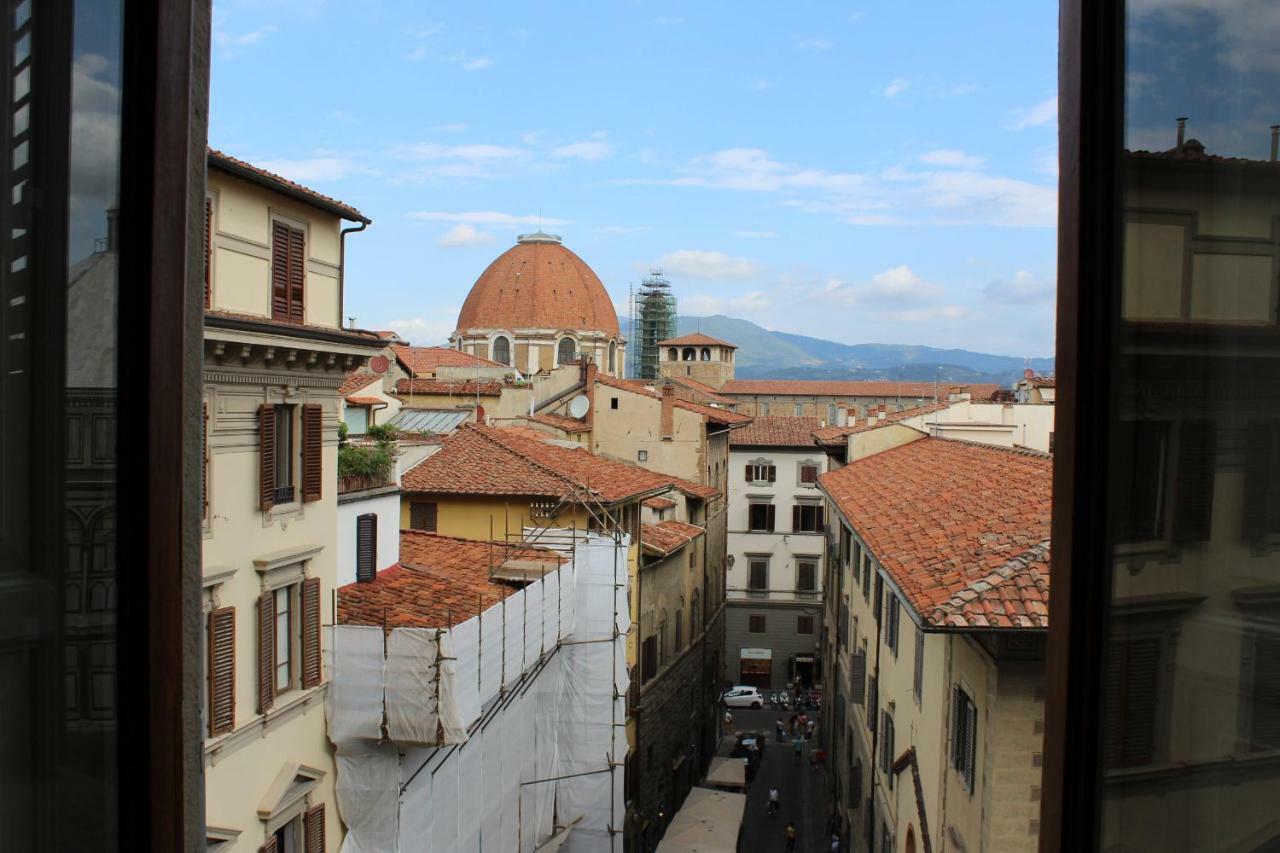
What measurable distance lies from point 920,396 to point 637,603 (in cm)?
5719

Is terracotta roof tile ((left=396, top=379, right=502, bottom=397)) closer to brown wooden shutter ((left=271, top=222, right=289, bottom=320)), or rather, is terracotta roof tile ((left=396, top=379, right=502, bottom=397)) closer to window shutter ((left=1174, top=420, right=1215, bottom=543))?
brown wooden shutter ((left=271, top=222, right=289, bottom=320))

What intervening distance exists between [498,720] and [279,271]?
6.34 meters

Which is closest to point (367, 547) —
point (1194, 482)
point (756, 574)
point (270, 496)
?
point (270, 496)

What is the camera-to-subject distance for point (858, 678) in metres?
17.5

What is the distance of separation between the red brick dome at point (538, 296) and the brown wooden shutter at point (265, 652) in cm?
6123

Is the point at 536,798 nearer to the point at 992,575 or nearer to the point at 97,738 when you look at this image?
the point at 992,575

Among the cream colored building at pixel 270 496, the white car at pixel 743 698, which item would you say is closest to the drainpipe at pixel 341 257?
the cream colored building at pixel 270 496

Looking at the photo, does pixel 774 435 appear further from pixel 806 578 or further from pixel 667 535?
pixel 667 535

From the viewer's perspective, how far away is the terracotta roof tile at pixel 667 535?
2197 cm

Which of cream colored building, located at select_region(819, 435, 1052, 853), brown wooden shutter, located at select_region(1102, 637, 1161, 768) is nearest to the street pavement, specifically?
cream colored building, located at select_region(819, 435, 1052, 853)

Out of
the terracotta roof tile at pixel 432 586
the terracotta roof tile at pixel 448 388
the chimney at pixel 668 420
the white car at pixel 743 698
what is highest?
the terracotta roof tile at pixel 448 388

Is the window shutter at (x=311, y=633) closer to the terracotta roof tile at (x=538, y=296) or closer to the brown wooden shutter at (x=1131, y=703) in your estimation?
the brown wooden shutter at (x=1131, y=703)

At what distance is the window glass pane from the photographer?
171 centimetres

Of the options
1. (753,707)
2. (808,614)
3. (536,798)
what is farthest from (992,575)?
(808,614)
